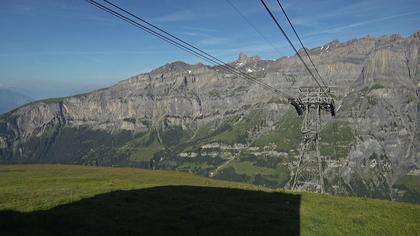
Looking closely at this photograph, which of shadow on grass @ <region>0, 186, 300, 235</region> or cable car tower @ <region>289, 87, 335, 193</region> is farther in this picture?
cable car tower @ <region>289, 87, 335, 193</region>

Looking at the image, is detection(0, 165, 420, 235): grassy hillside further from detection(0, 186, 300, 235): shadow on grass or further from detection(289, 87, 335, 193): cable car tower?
detection(289, 87, 335, 193): cable car tower

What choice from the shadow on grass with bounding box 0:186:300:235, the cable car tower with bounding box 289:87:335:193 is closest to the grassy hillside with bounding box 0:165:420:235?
the shadow on grass with bounding box 0:186:300:235

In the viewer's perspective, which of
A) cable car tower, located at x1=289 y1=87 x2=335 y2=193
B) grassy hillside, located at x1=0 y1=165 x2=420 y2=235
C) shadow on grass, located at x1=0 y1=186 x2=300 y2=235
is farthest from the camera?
cable car tower, located at x1=289 y1=87 x2=335 y2=193

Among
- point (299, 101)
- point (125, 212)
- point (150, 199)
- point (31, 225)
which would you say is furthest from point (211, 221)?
point (299, 101)

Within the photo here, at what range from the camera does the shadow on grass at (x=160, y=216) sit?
20578mm

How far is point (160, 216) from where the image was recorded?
81.9 ft

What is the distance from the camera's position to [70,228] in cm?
2042

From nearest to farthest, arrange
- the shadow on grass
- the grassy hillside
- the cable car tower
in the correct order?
the shadow on grass → the grassy hillside → the cable car tower

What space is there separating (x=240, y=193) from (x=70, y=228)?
19.7 meters

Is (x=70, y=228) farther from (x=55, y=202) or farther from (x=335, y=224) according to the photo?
(x=335, y=224)

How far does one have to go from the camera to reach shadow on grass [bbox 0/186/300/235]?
2058 centimetres

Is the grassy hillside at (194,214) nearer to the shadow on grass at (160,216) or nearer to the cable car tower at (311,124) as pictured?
the shadow on grass at (160,216)

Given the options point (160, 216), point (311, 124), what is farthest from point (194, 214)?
point (311, 124)

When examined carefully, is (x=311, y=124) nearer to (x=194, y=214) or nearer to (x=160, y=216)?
(x=194, y=214)
